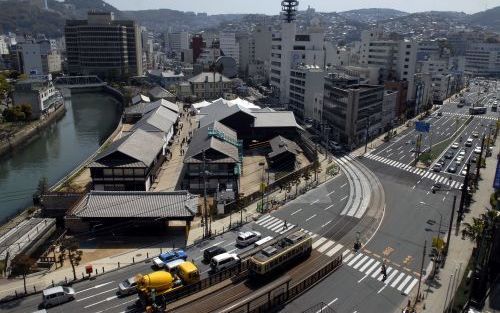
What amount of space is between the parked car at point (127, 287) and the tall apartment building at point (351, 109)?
4399cm

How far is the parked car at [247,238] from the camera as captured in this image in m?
32.0

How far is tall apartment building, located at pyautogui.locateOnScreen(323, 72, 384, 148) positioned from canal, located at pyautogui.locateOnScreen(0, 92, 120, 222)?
39995 mm

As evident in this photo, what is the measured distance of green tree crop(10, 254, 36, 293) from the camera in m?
26.1

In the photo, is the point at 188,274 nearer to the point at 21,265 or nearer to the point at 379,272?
the point at 21,265

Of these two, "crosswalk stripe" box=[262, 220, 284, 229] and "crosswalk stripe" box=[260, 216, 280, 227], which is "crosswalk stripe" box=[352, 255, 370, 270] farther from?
"crosswalk stripe" box=[260, 216, 280, 227]

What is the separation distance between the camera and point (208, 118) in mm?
63344

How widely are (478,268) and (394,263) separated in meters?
5.68

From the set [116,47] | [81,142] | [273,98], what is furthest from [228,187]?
[116,47]

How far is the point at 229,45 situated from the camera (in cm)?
16712

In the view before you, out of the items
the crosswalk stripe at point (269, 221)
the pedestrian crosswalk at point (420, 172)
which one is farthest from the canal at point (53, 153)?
the pedestrian crosswalk at point (420, 172)

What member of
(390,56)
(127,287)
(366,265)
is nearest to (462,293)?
(366,265)

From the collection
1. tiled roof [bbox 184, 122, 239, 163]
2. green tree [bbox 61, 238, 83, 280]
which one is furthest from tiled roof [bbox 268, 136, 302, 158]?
green tree [bbox 61, 238, 83, 280]

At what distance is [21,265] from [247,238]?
15.7m

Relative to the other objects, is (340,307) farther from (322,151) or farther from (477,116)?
(477,116)
